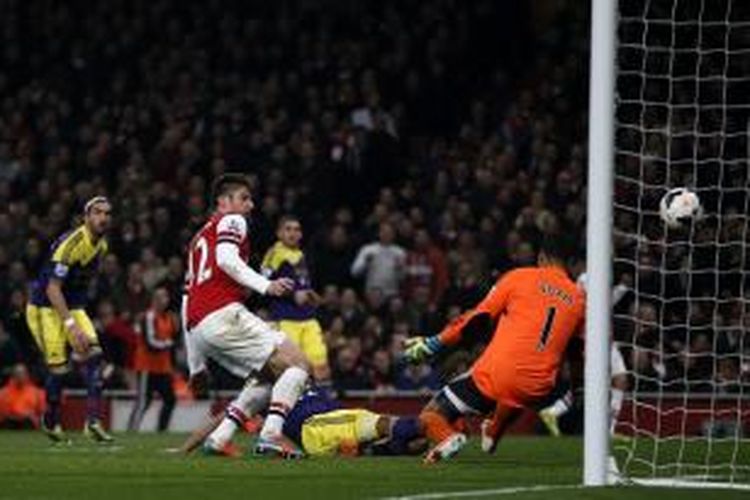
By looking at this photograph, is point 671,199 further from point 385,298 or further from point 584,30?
point 584,30

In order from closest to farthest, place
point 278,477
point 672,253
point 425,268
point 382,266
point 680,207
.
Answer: point 278,477
point 680,207
point 672,253
point 382,266
point 425,268

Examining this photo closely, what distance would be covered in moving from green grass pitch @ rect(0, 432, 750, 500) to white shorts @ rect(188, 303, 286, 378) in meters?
0.67

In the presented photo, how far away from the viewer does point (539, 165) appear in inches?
981

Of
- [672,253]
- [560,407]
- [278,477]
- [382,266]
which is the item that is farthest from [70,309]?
[278,477]

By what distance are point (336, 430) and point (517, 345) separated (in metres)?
1.42

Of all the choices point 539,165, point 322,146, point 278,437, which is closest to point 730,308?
point 278,437

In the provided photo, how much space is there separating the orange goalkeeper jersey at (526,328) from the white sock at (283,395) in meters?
1.15

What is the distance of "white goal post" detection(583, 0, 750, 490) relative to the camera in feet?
38.1

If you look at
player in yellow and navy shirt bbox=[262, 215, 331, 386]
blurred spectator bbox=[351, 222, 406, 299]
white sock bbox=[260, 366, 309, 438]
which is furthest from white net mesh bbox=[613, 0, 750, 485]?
blurred spectator bbox=[351, 222, 406, 299]

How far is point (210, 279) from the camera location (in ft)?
48.8

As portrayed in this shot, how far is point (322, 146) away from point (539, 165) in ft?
9.16

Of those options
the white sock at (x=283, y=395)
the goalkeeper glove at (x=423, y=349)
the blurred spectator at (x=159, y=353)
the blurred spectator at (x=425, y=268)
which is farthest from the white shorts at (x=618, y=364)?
the blurred spectator at (x=159, y=353)

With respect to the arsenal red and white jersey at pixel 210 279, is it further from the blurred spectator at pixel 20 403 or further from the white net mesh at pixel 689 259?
the blurred spectator at pixel 20 403

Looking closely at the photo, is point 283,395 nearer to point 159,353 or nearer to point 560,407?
point 560,407
